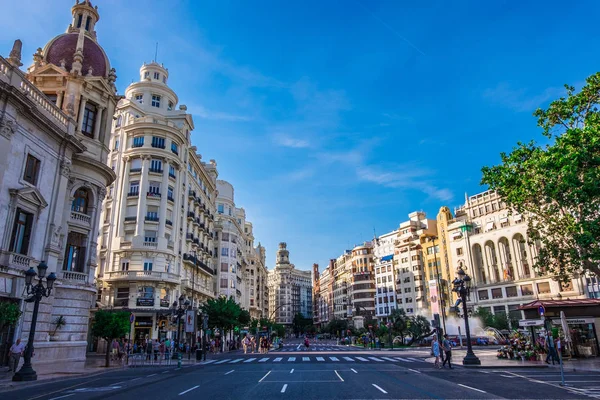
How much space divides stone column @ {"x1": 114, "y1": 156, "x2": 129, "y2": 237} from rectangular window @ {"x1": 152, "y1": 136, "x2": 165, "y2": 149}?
351 centimetres

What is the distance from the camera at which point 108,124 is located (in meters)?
31.8

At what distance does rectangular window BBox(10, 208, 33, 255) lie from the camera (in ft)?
73.4

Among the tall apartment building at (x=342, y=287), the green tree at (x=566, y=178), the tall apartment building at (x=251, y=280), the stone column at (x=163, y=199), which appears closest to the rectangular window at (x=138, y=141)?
the stone column at (x=163, y=199)

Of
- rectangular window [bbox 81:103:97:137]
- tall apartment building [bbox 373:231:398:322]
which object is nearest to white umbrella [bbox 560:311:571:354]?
rectangular window [bbox 81:103:97:137]

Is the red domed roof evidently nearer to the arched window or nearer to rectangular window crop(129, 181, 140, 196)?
the arched window

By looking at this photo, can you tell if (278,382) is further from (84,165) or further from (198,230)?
(198,230)

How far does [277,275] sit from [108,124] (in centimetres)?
15904

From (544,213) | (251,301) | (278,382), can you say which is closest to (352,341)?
(251,301)

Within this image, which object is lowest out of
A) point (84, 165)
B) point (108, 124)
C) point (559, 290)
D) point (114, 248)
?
point (559, 290)

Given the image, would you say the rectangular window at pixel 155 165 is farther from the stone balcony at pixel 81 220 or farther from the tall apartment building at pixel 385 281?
the tall apartment building at pixel 385 281

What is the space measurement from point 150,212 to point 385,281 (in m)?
71.7

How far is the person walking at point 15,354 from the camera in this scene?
64.7 feet

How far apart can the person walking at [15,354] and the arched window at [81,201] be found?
1055cm

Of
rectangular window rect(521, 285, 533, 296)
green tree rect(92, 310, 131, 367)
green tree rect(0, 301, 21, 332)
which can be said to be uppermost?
rectangular window rect(521, 285, 533, 296)
